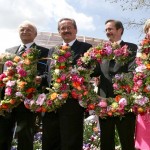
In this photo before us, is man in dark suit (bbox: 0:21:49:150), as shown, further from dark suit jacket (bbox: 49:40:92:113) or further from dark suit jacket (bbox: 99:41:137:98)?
dark suit jacket (bbox: 99:41:137:98)

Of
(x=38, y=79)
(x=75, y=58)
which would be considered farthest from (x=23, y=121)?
(x=75, y=58)

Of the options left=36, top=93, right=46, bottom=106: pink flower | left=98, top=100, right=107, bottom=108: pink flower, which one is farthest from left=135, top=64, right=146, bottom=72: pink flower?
left=36, top=93, right=46, bottom=106: pink flower

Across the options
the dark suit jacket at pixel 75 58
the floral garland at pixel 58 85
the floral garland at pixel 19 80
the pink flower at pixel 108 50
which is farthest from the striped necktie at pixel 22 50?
the pink flower at pixel 108 50

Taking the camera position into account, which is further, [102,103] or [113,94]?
[113,94]

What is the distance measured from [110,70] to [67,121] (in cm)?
86

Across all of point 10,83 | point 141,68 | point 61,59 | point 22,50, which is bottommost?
point 10,83

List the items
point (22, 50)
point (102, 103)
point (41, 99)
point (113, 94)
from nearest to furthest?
point (102, 103), point (41, 99), point (113, 94), point (22, 50)

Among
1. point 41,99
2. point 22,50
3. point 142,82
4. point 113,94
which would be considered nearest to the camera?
point 142,82

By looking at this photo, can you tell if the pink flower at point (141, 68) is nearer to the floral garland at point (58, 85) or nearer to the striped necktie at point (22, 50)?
the floral garland at point (58, 85)

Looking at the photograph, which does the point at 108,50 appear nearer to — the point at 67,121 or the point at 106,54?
the point at 106,54

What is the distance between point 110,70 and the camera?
4562mm

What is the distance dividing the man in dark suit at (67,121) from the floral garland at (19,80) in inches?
16.7

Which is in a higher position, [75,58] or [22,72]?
[75,58]

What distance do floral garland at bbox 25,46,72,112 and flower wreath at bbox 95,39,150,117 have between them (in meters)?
0.47
